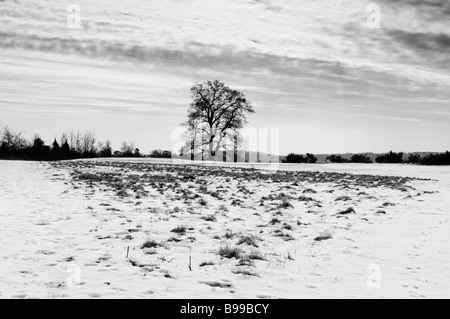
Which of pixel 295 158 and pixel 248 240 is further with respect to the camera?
pixel 295 158

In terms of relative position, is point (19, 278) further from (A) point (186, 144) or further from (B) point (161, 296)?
(A) point (186, 144)

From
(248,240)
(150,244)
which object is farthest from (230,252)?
(150,244)

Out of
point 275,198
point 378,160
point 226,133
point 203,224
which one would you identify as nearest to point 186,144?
point 226,133

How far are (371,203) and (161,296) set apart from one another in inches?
322

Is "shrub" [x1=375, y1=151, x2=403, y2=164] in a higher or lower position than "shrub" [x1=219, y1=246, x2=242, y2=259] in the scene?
higher

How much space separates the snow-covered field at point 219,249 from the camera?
408cm

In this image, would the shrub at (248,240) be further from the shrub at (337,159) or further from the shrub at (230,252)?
the shrub at (337,159)

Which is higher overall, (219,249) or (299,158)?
(299,158)

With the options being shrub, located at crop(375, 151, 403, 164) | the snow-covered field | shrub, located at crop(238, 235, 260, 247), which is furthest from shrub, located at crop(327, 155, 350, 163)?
shrub, located at crop(238, 235, 260, 247)

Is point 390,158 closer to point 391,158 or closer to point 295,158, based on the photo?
point 391,158

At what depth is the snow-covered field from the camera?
4.08 metres

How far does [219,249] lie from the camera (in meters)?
5.50

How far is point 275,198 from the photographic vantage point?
11.1 metres

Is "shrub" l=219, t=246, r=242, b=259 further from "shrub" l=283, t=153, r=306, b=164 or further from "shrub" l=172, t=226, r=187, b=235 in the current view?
"shrub" l=283, t=153, r=306, b=164
